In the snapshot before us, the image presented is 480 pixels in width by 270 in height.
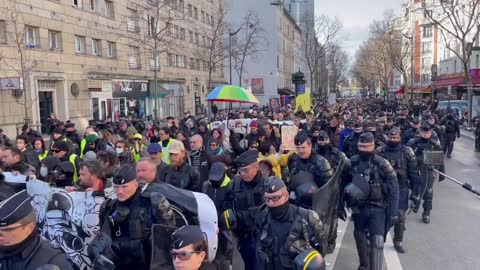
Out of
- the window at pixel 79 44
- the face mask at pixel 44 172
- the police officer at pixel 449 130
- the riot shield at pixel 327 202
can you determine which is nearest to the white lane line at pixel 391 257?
the riot shield at pixel 327 202

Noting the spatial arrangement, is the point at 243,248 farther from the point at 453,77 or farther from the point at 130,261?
the point at 453,77

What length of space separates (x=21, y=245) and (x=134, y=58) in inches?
1169

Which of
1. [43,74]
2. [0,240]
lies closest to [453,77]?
[43,74]

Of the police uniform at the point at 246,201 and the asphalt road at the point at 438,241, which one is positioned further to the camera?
the asphalt road at the point at 438,241

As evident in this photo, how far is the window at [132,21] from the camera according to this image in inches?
1197

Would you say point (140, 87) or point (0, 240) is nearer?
point (0, 240)

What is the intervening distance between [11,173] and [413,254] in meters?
5.33

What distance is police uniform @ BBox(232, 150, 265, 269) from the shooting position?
434 cm

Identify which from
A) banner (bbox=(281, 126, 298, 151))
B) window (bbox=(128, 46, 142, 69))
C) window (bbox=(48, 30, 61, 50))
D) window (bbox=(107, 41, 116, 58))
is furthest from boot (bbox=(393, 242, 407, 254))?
window (bbox=(128, 46, 142, 69))

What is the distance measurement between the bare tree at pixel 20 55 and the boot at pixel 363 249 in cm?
1659

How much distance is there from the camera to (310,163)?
5.54m

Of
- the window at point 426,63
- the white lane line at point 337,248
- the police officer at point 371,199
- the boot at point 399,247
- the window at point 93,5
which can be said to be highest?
the window at point 93,5

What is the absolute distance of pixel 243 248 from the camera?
15.5ft

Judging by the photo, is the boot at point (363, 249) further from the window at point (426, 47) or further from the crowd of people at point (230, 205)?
the window at point (426, 47)
